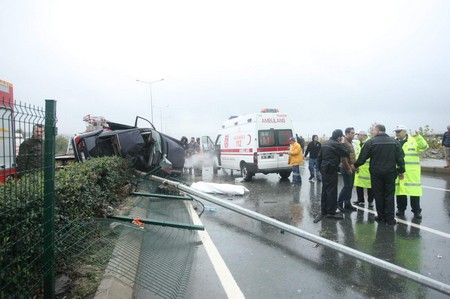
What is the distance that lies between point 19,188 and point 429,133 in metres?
21.3

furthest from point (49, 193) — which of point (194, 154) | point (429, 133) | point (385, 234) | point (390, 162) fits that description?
point (429, 133)

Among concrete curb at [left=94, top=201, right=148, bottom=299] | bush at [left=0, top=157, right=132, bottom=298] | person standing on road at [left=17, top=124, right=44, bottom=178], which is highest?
person standing on road at [left=17, top=124, right=44, bottom=178]

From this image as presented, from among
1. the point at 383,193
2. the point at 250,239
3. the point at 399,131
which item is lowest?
the point at 250,239

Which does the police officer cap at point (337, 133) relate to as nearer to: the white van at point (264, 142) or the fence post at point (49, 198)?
the white van at point (264, 142)

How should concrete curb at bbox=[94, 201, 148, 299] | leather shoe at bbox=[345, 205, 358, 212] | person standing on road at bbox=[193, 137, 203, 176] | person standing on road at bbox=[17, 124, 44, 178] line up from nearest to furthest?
person standing on road at bbox=[17, 124, 44, 178], concrete curb at bbox=[94, 201, 148, 299], leather shoe at bbox=[345, 205, 358, 212], person standing on road at bbox=[193, 137, 203, 176]

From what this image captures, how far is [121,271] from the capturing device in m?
3.10

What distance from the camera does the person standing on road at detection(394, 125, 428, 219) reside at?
585 cm

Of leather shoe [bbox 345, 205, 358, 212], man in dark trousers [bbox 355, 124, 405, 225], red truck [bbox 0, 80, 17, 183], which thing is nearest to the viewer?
red truck [bbox 0, 80, 17, 183]

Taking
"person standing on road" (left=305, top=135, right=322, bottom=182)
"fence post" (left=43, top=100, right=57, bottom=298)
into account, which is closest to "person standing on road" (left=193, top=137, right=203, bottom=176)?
"person standing on road" (left=305, top=135, right=322, bottom=182)

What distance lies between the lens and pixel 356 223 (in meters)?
5.69

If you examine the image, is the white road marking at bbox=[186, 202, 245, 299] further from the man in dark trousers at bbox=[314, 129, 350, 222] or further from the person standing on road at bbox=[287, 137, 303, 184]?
the person standing on road at bbox=[287, 137, 303, 184]

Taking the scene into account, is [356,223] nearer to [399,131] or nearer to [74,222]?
[399,131]

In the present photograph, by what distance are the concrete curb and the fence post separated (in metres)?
0.42

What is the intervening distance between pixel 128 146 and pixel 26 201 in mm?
5069
